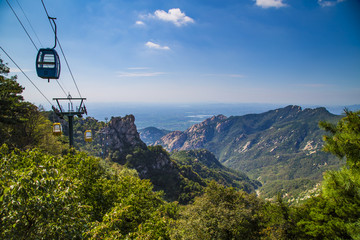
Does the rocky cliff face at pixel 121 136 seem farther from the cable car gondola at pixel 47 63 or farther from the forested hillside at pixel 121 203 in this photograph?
the cable car gondola at pixel 47 63

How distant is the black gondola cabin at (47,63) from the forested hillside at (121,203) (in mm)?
6718

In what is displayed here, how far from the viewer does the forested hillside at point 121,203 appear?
545cm

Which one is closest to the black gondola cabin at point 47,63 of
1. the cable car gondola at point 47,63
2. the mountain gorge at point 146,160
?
the cable car gondola at point 47,63

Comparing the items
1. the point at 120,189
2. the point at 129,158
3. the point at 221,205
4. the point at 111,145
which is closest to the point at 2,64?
the point at 120,189

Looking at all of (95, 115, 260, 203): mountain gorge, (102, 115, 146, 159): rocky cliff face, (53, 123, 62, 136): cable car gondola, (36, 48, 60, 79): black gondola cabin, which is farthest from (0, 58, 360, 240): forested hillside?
(102, 115, 146, 159): rocky cliff face

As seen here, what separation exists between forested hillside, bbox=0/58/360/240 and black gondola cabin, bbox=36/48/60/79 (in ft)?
22.0

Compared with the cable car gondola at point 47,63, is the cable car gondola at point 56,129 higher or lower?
lower

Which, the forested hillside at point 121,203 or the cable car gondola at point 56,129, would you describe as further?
A: the cable car gondola at point 56,129

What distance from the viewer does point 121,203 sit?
8.91 m

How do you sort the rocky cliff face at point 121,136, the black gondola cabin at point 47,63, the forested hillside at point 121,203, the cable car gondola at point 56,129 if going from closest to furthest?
the forested hillside at point 121,203
the black gondola cabin at point 47,63
the cable car gondola at point 56,129
the rocky cliff face at point 121,136

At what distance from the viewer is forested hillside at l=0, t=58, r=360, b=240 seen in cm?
545

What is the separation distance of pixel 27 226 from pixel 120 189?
9711 mm

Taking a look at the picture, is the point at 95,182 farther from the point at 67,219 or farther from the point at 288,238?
the point at 288,238

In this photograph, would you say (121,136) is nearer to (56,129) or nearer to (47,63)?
(56,129)
